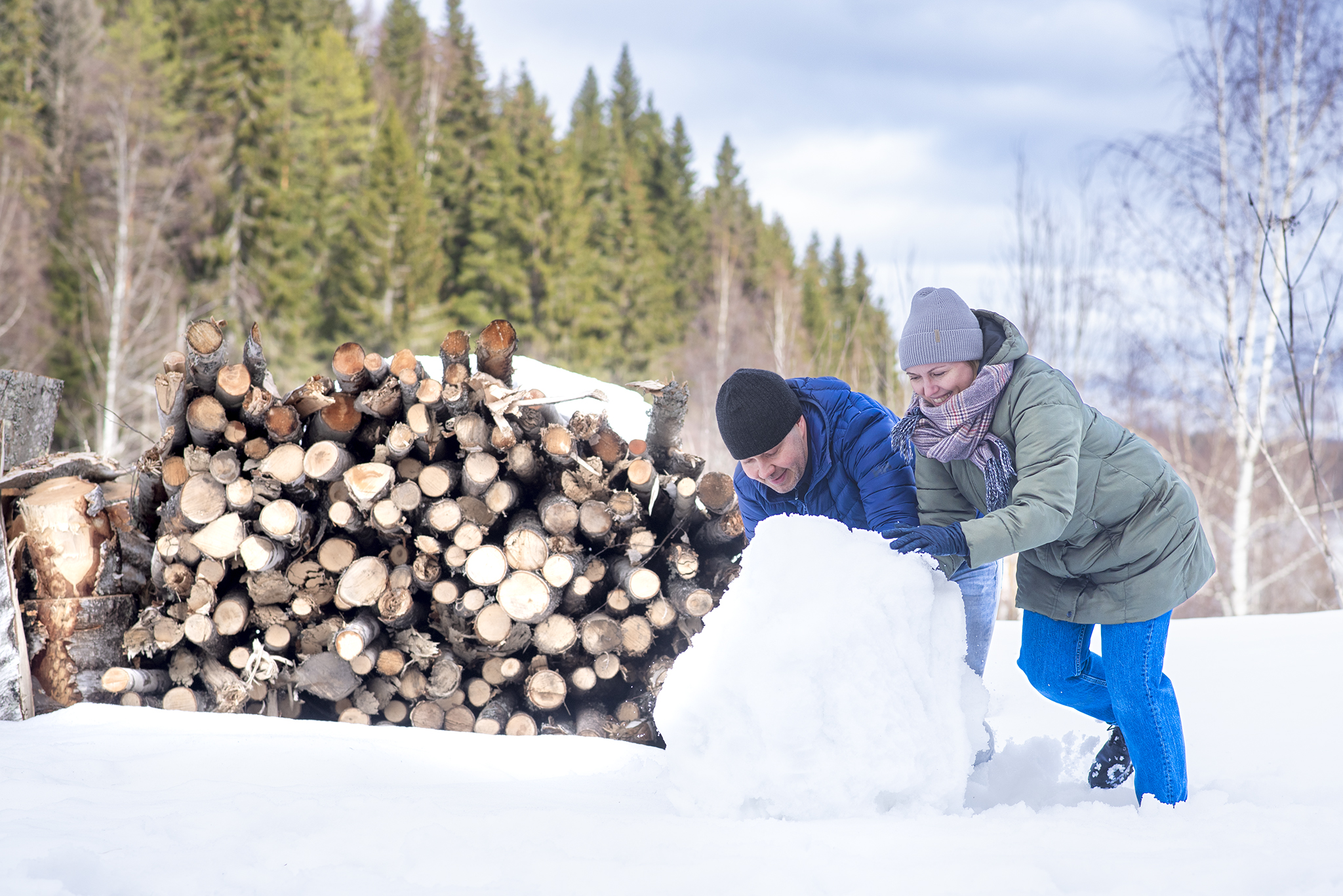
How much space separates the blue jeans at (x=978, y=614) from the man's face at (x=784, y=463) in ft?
1.94

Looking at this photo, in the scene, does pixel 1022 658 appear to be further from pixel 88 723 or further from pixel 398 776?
pixel 88 723

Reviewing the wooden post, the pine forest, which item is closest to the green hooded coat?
the wooden post

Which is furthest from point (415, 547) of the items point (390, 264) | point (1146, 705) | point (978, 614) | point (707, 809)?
point (390, 264)

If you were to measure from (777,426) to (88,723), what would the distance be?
2802 millimetres

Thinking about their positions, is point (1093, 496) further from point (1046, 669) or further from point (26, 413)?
point (26, 413)

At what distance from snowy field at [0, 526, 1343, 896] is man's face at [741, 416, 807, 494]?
31 centimetres

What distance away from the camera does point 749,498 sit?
8.52 feet

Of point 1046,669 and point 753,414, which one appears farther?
point 1046,669

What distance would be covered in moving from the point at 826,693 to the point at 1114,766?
1123 millimetres

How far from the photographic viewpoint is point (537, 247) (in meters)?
25.8

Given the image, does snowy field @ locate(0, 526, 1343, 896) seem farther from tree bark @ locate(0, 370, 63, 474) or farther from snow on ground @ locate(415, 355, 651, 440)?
tree bark @ locate(0, 370, 63, 474)

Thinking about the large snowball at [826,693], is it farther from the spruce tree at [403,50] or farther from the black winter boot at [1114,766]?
the spruce tree at [403,50]

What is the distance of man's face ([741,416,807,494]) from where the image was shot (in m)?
2.30

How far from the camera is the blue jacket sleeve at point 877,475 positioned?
239 centimetres
